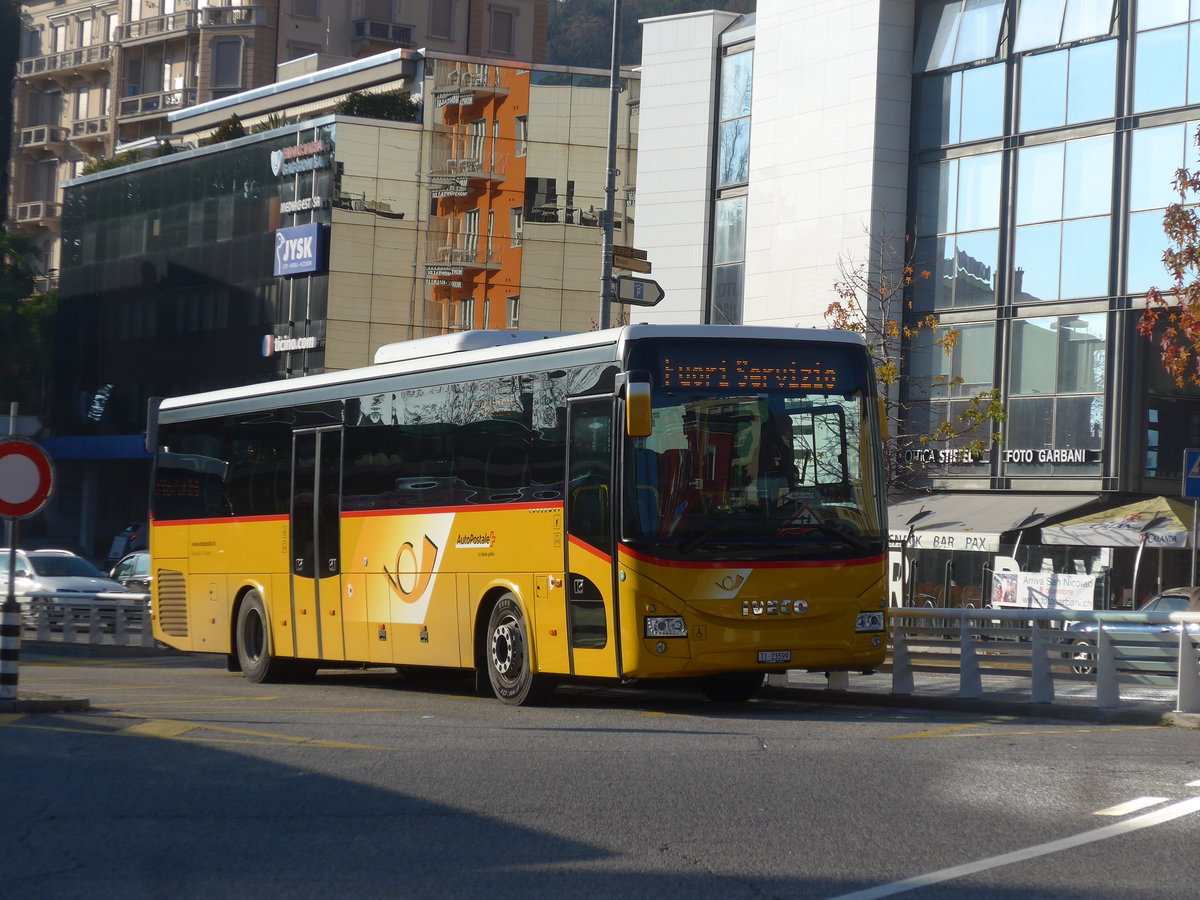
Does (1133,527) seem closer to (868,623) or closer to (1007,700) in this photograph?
(1007,700)

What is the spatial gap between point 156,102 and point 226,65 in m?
4.82

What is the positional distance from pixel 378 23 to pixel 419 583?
2780 inches

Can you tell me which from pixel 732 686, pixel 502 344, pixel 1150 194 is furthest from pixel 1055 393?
pixel 502 344

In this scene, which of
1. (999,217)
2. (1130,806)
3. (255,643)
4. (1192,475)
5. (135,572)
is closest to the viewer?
(1130,806)

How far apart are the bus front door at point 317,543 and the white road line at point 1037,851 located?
10752 mm

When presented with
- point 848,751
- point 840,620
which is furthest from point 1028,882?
point 840,620

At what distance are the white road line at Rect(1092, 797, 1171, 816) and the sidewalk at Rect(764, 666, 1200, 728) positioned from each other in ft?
15.2

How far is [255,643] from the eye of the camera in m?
20.5

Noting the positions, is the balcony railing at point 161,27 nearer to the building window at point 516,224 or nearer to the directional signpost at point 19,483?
the building window at point 516,224

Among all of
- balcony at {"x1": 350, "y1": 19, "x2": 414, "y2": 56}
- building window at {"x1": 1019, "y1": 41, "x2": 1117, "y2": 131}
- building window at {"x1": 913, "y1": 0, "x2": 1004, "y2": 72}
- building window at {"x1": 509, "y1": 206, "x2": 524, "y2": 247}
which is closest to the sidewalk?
building window at {"x1": 1019, "y1": 41, "x2": 1117, "y2": 131}

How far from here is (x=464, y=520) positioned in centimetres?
1630

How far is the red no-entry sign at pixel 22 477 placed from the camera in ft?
47.8

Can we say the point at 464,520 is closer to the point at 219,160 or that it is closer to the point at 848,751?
the point at 848,751

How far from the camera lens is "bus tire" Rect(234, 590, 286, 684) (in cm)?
2008
